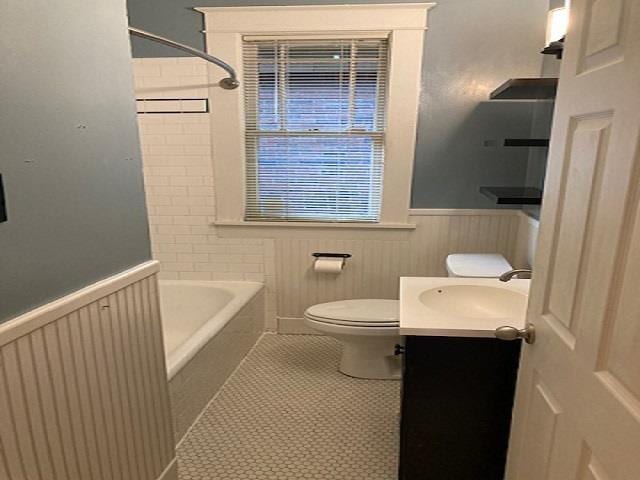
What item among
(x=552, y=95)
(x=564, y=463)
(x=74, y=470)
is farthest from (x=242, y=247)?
(x=564, y=463)

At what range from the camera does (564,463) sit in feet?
2.88

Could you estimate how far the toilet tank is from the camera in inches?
85.7

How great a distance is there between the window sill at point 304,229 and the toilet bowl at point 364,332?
51cm

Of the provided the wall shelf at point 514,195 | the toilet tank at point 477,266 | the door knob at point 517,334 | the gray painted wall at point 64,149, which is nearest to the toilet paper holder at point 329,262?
the toilet tank at point 477,266

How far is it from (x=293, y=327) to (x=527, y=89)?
210cm

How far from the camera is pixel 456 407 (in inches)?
56.5

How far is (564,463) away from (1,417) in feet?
4.07

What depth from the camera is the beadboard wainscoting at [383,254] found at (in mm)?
2705

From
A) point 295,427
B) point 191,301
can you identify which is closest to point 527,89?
point 295,427

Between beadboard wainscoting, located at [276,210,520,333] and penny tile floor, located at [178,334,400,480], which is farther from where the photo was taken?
beadboard wainscoting, located at [276,210,520,333]

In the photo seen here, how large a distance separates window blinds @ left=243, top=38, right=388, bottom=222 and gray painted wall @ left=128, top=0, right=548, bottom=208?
269mm

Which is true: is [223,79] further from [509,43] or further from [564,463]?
[564,463]

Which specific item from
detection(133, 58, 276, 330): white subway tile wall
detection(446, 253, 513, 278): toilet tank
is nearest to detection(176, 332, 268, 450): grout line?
detection(133, 58, 276, 330): white subway tile wall

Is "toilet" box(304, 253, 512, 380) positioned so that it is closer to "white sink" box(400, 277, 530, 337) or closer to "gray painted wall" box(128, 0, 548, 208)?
"white sink" box(400, 277, 530, 337)
